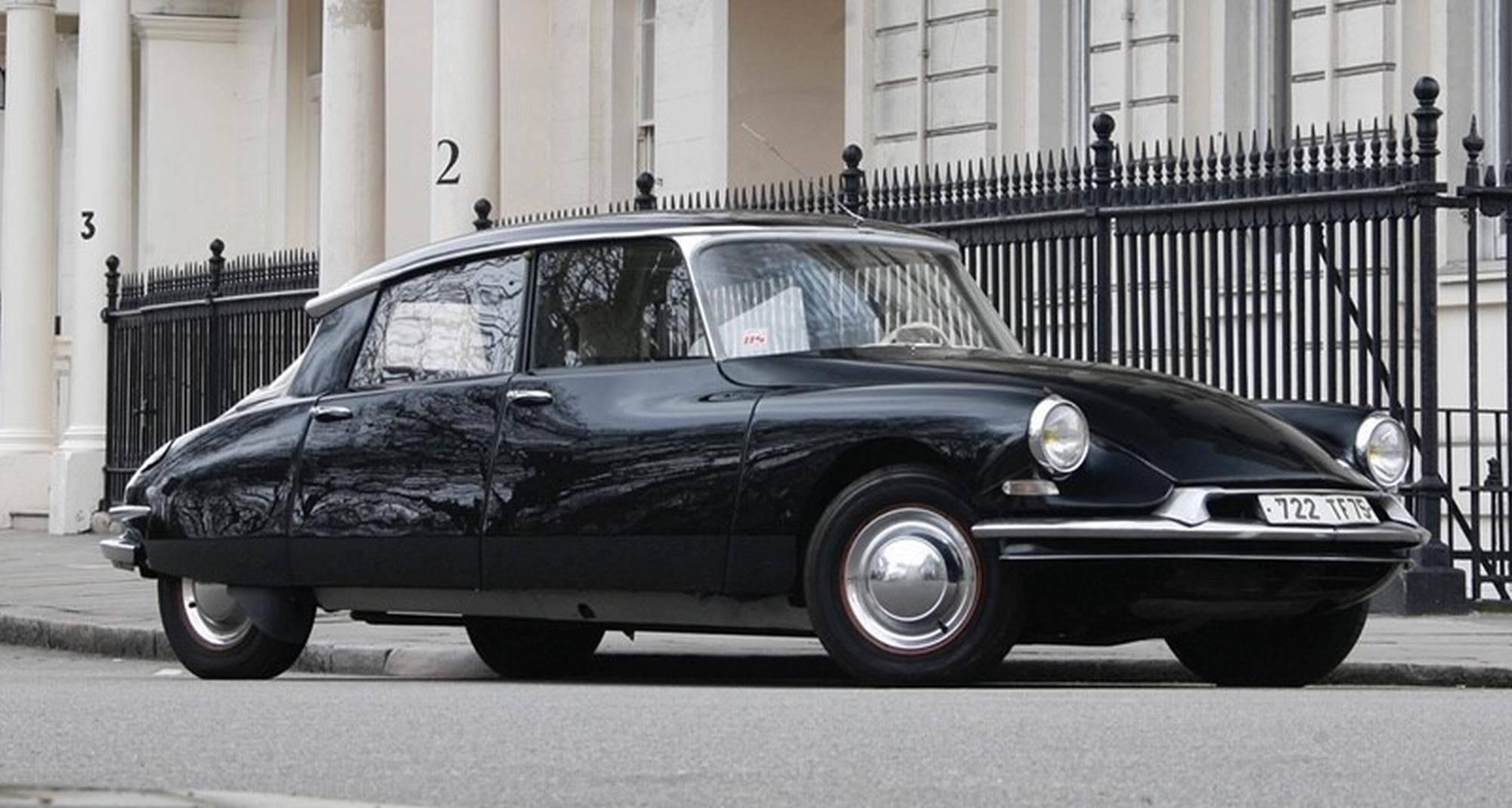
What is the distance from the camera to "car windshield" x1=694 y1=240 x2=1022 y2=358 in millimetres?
10477

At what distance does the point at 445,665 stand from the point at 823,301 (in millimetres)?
3083

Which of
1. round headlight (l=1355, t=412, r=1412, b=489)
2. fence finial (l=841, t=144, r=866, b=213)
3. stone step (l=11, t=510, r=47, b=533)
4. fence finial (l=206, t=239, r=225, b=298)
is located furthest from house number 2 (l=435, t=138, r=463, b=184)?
round headlight (l=1355, t=412, r=1412, b=489)

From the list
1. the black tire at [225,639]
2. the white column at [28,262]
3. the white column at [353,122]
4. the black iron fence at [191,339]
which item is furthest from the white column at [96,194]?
the black tire at [225,639]

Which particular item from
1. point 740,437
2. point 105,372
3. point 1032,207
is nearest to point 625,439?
point 740,437

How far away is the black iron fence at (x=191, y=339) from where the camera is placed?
23719mm

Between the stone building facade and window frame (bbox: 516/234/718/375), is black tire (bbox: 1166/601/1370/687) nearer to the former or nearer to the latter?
window frame (bbox: 516/234/718/375)

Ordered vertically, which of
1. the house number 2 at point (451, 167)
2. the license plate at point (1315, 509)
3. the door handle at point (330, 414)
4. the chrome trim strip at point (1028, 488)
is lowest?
the license plate at point (1315, 509)

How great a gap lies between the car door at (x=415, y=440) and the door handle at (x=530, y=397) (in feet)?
0.19

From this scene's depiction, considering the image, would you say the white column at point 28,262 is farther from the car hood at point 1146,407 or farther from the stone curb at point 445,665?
the car hood at point 1146,407

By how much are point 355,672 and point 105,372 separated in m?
15.9

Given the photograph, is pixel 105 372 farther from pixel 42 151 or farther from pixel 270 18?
pixel 270 18

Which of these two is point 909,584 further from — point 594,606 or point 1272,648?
point 1272,648

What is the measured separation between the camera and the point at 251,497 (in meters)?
11.6

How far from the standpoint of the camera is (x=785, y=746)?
7.33 meters
